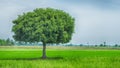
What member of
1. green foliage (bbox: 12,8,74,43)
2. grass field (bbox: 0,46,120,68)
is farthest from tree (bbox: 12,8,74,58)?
grass field (bbox: 0,46,120,68)

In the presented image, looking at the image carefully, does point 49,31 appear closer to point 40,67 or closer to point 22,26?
point 22,26

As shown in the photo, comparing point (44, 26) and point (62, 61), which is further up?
point (44, 26)

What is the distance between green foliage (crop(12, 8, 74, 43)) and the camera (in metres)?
50.0

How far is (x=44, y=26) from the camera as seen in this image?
Answer: 50.7 meters

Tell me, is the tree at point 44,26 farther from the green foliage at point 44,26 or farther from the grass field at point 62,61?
the grass field at point 62,61

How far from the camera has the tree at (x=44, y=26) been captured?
5003 centimetres

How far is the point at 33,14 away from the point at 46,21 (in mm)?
3062

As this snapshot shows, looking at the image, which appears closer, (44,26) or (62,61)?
(62,61)

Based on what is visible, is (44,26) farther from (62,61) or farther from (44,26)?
(62,61)

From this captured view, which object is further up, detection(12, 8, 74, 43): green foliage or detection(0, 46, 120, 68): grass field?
detection(12, 8, 74, 43): green foliage

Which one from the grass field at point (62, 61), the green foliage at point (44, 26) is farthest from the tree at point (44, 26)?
the grass field at point (62, 61)

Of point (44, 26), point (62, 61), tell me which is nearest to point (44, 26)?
point (44, 26)

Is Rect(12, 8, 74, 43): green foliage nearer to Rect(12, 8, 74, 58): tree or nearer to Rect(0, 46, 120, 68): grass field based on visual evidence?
Rect(12, 8, 74, 58): tree

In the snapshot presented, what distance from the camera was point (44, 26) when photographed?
50656 mm
